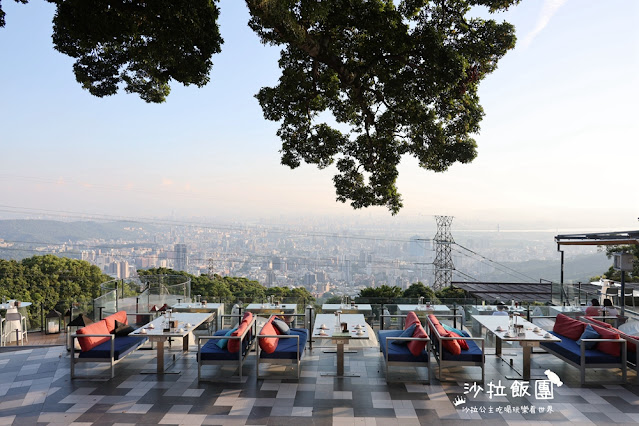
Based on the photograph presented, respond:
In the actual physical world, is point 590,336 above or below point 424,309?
above

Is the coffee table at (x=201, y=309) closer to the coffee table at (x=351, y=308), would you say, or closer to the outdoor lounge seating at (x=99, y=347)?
the coffee table at (x=351, y=308)

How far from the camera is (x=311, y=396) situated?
592cm

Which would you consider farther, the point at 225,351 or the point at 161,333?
the point at 161,333

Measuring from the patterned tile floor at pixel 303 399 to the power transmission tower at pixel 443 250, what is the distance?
1271 inches

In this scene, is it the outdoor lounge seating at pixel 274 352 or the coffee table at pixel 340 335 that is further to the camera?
the coffee table at pixel 340 335

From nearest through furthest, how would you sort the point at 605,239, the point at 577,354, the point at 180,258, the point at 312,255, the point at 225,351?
the point at 577,354
the point at 225,351
the point at 605,239
the point at 180,258
the point at 312,255

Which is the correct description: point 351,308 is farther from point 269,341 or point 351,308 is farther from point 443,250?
point 443,250

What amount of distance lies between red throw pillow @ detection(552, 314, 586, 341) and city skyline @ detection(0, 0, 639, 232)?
3380 mm

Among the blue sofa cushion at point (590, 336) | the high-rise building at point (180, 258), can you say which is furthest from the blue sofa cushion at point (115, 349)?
the high-rise building at point (180, 258)

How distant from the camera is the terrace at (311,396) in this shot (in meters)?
5.24

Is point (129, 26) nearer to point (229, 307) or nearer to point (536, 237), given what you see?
point (229, 307)

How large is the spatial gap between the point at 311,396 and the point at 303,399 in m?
0.15

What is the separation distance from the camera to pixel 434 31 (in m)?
6.65

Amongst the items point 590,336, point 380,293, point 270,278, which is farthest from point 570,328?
point 270,278
